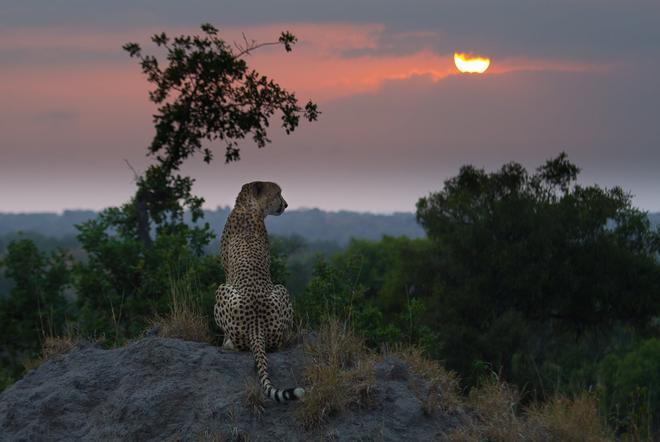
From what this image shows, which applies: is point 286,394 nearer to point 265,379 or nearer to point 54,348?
point 265,379

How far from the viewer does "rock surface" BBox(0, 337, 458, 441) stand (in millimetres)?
8516

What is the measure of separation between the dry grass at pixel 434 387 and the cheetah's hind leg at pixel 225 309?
1.93 metres

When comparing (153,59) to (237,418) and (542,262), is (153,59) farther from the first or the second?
(542,262)

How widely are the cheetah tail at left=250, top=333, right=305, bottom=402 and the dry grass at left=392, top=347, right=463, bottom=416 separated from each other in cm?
140

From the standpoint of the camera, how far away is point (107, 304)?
18172mm

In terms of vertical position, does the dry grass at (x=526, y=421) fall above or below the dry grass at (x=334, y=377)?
below

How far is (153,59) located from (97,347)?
26.1 ft

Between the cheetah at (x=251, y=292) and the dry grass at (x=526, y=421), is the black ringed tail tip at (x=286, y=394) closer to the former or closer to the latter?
the cheetah at (x=251, y=292)

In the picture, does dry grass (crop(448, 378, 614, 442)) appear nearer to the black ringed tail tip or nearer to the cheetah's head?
the black ringed tail tip

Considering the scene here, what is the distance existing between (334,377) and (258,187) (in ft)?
10.4

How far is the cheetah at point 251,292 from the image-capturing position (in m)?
9.85

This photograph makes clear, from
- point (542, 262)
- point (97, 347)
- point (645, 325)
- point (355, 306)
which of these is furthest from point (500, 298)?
point (97, 347)

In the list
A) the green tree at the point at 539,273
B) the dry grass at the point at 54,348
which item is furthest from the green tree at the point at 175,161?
the green tree at the point at 539,273

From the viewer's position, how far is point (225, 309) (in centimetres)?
1005
